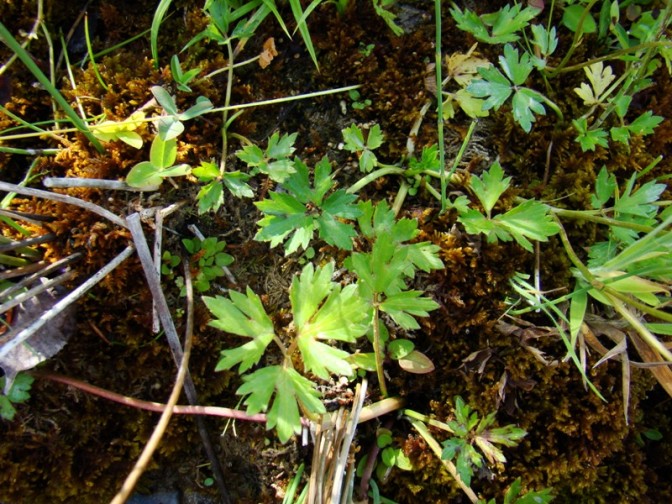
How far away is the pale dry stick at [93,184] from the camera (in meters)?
1.84

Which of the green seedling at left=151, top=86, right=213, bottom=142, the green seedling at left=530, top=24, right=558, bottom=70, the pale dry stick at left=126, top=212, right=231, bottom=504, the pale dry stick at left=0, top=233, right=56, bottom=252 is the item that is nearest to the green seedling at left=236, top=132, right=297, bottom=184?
the green seedling at left=151, top=86, right=213, bottom=142

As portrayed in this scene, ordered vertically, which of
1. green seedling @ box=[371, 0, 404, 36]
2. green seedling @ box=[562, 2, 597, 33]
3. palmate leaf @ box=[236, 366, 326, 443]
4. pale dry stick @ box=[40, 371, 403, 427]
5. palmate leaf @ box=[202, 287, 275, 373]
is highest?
green seedling @ box=[371, 0, 404, 36]

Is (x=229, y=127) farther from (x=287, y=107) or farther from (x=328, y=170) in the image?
(x=328, y=170)

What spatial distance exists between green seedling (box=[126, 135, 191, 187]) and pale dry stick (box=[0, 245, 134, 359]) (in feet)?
0.88

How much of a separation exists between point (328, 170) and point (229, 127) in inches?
22.6

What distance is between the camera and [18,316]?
1.98m

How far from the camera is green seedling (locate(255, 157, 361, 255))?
1.89m

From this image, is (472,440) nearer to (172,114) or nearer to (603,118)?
(603,118)

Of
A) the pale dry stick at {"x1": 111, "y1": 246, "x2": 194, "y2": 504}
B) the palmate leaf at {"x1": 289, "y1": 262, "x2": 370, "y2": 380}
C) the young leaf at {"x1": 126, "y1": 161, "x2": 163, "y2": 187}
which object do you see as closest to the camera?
the pale dry stick at {"x1": 111, "y1": 246, "x2": 194, "y2": 504}

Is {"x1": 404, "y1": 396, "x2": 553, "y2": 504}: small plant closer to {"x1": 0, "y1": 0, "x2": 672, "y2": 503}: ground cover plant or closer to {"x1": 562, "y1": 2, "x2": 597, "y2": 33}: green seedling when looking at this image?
{"x1": 0, "y1": 0, "x2": 672, "y2": 503}: ground cover plant

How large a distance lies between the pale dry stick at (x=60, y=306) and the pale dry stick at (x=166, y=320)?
91 mm

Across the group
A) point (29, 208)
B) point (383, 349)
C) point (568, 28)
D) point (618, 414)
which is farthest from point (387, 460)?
point (568, 28)

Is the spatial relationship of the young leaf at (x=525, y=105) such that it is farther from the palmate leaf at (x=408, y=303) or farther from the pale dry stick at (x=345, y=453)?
the pale dry stick at (x=345, y=453)

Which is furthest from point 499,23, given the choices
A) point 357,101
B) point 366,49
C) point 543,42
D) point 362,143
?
point 362,143
